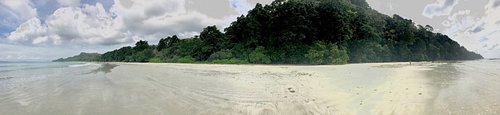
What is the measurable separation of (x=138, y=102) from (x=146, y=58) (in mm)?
61761

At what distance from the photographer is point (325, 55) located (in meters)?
30.1

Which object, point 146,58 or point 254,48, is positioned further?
point 146,58

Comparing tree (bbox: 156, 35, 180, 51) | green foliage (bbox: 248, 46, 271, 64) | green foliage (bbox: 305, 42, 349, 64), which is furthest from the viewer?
tree (bbox: 156, 35, 180, 51)

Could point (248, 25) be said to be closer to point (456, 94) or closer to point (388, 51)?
point (388, 51)

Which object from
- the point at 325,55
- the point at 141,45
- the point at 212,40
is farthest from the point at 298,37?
the point at 141,45

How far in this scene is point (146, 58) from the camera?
212 feet

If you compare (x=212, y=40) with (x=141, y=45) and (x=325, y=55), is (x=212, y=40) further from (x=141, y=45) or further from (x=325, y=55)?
(x=141, y=45)

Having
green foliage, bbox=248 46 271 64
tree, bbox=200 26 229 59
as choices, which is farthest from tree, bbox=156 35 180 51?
green foliage, bbox=248 46 271 64

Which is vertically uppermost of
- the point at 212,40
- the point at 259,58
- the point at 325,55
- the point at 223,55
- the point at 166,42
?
the point at 166,42

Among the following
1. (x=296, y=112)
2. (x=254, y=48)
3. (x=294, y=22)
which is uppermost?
(x=294, y=22)

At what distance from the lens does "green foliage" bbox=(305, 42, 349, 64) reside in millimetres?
29688

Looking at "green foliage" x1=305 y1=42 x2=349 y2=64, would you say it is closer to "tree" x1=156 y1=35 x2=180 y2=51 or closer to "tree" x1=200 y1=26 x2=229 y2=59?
"tree" x1=200 y1=26 x2=229 y2=59

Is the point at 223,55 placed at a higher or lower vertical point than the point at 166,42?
lower

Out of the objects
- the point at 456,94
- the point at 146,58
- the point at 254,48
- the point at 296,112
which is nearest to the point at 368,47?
the point at 254,48
